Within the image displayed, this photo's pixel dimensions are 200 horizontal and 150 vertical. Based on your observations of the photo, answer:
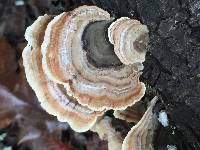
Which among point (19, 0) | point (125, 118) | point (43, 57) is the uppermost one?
point (43, 57)

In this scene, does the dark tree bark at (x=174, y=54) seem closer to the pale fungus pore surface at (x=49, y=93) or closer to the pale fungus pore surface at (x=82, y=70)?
the pale fungus pore surface at (x=82, y=70)

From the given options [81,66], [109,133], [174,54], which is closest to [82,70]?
[81,66]

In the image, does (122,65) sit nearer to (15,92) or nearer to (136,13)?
(136,13)

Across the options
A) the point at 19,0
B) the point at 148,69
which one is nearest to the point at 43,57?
the point at 148,69

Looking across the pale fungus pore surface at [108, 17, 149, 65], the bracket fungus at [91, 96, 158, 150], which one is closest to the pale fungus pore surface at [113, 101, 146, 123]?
the bracket fungus at [91, 96, 158, 150]

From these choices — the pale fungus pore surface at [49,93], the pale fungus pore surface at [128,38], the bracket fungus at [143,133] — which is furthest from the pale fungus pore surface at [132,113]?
the pale fungus pore surface at [128,38]

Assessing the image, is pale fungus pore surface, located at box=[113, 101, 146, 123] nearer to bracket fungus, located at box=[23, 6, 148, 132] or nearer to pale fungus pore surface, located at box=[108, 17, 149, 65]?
bracket fungus, located at box=[23, 6, 148, 132]
